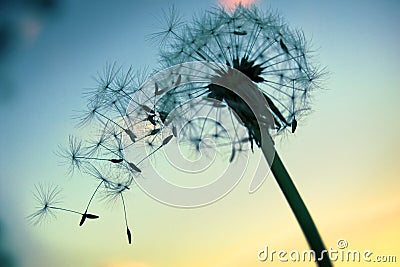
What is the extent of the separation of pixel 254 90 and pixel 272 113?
0.10 m

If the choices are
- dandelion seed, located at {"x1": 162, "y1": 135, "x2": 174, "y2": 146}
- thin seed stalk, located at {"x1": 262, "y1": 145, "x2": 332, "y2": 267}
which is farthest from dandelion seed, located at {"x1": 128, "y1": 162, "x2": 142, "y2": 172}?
thin seed stalk, located at {"x1": 262, "y1": 145, "x2": 332, "y2": 267}

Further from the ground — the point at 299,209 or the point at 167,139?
the point at 167,139

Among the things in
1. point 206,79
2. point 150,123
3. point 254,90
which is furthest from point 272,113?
point 150,123

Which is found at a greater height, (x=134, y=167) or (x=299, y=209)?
(x=134, y=167)

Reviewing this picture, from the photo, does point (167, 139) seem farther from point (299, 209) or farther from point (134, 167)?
point (299, 209)

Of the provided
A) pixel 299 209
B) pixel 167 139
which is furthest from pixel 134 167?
pixel 299 209

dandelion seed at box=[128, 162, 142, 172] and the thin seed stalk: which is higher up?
dandelion seed at box=[128, 162, 142, 172]

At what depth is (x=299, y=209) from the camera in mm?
1784

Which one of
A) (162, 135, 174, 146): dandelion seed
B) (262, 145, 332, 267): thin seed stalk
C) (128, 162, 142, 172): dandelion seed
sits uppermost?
(162, 135, 174, 146): dandelion seed

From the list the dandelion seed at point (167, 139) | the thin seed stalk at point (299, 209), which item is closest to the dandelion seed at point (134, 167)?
the dandelion seed at point (167, 139)

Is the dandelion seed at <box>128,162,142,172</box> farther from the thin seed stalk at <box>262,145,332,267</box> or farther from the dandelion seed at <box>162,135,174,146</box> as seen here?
the thin seed stalk at <box>262,145,332,267</box>

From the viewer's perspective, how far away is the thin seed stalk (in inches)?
69.2

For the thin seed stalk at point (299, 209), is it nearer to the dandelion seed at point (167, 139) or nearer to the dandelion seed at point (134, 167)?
the dandelion seed at point (167, 139)

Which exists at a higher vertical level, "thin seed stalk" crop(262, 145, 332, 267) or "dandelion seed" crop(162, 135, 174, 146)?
"dandelion seed" crop(162, 135, 174, 146)
